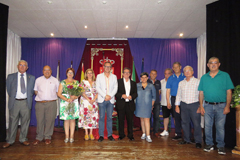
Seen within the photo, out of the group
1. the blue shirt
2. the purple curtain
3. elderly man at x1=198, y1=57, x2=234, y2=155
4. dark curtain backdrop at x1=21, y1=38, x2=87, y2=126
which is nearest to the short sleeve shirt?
elderly man at x1=198, y1=57, x2=234, y2=155

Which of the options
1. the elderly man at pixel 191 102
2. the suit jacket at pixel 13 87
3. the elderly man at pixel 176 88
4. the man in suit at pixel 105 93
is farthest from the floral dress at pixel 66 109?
the elderly man at pixel 191 102

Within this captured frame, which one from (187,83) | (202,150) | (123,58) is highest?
(123,58)

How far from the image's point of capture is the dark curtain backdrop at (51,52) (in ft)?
20.0

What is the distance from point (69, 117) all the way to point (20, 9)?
3.20 metres

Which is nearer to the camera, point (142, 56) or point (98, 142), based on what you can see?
point (98, 142)

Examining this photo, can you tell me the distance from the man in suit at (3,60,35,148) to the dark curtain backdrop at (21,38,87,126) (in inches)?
101

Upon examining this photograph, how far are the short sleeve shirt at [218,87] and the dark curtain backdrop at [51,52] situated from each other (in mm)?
4699

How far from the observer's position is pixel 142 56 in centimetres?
614

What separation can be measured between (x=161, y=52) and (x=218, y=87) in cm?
340

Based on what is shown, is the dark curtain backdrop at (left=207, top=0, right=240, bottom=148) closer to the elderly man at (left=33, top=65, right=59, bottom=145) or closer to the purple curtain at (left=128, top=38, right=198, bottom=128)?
the purple curtain at (left=128, top=38, right=198, bottom=128)

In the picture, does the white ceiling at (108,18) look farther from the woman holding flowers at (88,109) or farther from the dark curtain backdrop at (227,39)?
the woman holding flowers at (88,109)

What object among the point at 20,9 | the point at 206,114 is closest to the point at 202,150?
the point at 206,114

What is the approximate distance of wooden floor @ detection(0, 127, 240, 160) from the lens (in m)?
2.77

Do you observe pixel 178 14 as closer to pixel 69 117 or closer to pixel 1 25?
pixel 69 117
